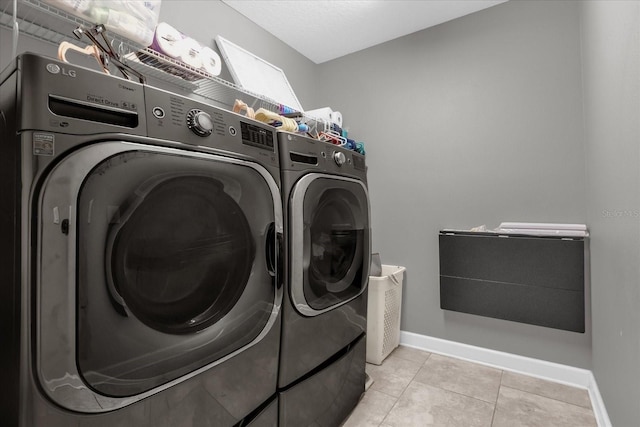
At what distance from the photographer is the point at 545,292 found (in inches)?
68.6

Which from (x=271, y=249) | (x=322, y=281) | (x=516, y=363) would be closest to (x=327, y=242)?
(x=322, y=281)

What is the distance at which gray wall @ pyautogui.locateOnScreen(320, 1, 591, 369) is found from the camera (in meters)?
1.80

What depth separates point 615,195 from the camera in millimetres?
1092

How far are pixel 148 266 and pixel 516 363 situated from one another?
7.05 ft

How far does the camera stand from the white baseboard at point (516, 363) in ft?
5.37

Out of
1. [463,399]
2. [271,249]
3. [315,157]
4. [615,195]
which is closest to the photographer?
[271,249]

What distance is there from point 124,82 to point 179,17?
132cm

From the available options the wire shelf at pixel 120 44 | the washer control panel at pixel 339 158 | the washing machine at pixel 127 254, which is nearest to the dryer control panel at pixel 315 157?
the washer control panel at pixel 339 158

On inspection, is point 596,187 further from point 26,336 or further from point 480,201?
point 26,336

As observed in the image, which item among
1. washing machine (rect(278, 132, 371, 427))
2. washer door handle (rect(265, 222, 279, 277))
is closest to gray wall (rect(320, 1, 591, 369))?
washing machine (rect(278, 132, 371, 427))

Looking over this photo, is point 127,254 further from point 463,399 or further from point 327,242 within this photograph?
point 463,399

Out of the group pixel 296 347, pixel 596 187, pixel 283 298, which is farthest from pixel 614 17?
pixel 296 347

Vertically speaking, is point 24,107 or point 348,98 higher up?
point 348,98

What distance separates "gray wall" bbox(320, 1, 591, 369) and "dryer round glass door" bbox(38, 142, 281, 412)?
1.52 metres
